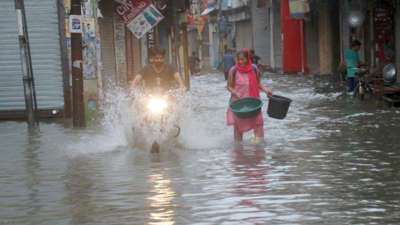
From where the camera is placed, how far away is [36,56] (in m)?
13.4

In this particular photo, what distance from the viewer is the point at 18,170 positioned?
7320mm

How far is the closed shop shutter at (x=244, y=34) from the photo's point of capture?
139 feet

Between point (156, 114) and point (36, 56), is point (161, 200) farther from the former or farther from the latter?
point (36, 56)

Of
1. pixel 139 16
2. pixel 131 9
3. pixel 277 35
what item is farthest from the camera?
pixel 277 35

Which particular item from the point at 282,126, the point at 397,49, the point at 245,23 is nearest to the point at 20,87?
the point at 282,126

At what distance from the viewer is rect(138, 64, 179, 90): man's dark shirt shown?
8.45 m

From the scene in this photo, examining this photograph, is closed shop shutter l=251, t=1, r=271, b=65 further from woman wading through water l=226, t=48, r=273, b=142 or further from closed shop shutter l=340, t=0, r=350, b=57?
woman wading through water l=226, t=48, r=273, b=142

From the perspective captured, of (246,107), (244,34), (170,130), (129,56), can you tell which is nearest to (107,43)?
(129,56)

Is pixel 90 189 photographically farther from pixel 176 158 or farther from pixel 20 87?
pixel 20 87

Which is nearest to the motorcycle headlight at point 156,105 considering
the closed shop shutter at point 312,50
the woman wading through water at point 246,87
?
the woman wading through water at point 246,87

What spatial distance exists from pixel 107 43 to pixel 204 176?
37.4ft

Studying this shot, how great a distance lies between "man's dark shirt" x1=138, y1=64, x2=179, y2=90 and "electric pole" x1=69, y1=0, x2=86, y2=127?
352 cm

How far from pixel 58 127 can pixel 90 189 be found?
622 cm

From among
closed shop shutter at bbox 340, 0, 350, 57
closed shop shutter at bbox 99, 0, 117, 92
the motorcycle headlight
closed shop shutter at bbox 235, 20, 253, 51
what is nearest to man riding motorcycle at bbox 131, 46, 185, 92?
the motorcycle headlight
